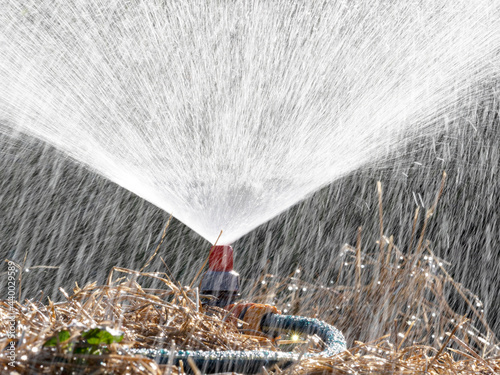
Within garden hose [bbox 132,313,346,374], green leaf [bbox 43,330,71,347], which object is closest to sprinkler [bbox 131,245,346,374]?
garden hose [bbox 132,313,346,374]

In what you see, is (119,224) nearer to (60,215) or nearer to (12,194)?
(60,215)

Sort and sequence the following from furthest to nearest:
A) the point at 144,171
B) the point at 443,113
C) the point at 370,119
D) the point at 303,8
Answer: the point at 443,113 < the point at 303,8 < the point at 370,119 < the point at 144,171

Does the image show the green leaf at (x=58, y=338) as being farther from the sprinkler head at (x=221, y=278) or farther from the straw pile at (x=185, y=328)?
the sprinkler head at (x=221, y=278)

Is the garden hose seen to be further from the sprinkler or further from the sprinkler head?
the sprinkler head

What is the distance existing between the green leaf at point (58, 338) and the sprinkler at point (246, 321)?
0.12m

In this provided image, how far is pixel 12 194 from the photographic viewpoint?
8.54 feet

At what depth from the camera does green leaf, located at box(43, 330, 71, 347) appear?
66 centimetres

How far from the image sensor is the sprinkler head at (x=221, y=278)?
1.21 meters

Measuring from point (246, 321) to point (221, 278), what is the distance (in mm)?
117

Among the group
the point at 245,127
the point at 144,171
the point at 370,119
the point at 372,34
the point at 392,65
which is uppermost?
the point at 372,34

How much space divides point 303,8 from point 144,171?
1056mm

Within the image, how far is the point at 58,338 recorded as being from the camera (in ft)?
2.14

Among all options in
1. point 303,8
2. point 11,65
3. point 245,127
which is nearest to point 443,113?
point 303,8

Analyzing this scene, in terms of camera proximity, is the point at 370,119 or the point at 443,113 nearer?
the point at 370,119
